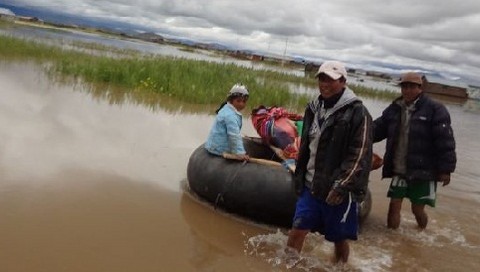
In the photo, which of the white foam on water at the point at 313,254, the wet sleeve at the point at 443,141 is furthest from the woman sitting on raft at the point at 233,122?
the wet sleeve at the point at 443,141

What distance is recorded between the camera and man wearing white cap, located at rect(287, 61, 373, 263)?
3.51 metres

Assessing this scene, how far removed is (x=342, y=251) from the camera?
4113 millimetres

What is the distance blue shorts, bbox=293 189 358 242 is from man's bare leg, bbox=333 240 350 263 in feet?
0.82

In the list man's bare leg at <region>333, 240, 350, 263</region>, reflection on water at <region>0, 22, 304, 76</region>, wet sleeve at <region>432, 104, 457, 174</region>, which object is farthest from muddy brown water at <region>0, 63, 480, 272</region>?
reflection on water at <region>0, 22, 304, 76</region>

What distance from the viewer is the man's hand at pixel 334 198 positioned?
3514 mm

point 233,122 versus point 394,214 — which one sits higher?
point 233,122

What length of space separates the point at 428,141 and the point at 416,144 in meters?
0.12

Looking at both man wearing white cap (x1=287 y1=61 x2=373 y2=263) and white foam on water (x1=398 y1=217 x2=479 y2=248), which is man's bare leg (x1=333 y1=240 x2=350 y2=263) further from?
white foam on water (x1=398 y1=217 x2=479 y2=248)

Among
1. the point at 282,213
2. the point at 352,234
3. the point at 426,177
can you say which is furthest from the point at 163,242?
the point at 426,177

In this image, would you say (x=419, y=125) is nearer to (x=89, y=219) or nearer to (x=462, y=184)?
(x=89, y=219)

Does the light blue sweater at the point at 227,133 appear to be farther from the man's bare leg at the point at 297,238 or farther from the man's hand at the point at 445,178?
the man's hand at the point at 445,178

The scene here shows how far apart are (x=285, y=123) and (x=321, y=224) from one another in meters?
2.23

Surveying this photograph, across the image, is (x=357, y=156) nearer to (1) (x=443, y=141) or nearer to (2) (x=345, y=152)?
(2) (x=345, y=152)

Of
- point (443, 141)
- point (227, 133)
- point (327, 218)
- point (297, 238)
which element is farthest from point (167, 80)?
point (327, 218)
